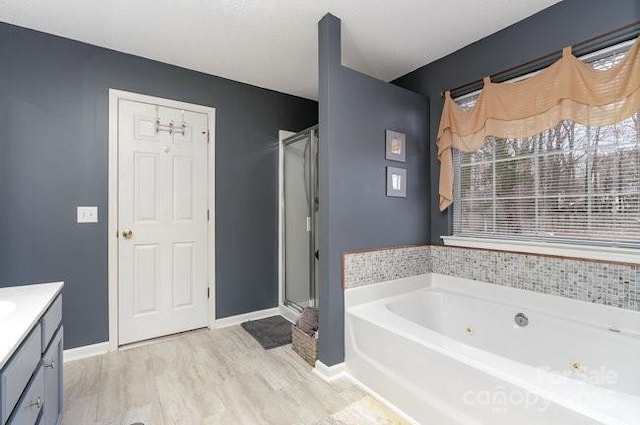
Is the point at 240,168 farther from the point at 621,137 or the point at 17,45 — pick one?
the point at 621,137

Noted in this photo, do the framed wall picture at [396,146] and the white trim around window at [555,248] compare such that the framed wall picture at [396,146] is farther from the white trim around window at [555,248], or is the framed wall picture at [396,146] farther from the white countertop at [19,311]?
the white countertop at [19,311]

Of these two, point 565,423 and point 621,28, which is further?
point 621,28

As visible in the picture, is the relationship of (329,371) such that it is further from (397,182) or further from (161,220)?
(161,220)

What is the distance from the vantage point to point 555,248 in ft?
6.34

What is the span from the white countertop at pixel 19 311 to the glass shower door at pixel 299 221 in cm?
201

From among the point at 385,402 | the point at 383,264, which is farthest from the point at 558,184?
the point at 385,402

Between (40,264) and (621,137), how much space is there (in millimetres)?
3890

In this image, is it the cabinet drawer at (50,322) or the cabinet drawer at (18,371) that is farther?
the cabinet drawer at (50,322)

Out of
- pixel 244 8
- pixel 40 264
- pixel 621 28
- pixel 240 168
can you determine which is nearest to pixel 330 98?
pixel 244 8

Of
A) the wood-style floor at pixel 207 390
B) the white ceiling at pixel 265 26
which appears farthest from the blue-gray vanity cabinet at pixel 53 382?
the white ceiling at pixel 265 26

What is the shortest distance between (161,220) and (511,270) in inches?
113

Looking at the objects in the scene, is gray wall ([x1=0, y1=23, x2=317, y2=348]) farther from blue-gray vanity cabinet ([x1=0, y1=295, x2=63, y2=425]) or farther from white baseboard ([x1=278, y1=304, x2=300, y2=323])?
blue-gray vanity cabinet ([x1=0, y1=295, x2=63, y2=425])

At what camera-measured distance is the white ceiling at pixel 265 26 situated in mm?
1924

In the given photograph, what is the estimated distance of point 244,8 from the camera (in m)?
1.94
